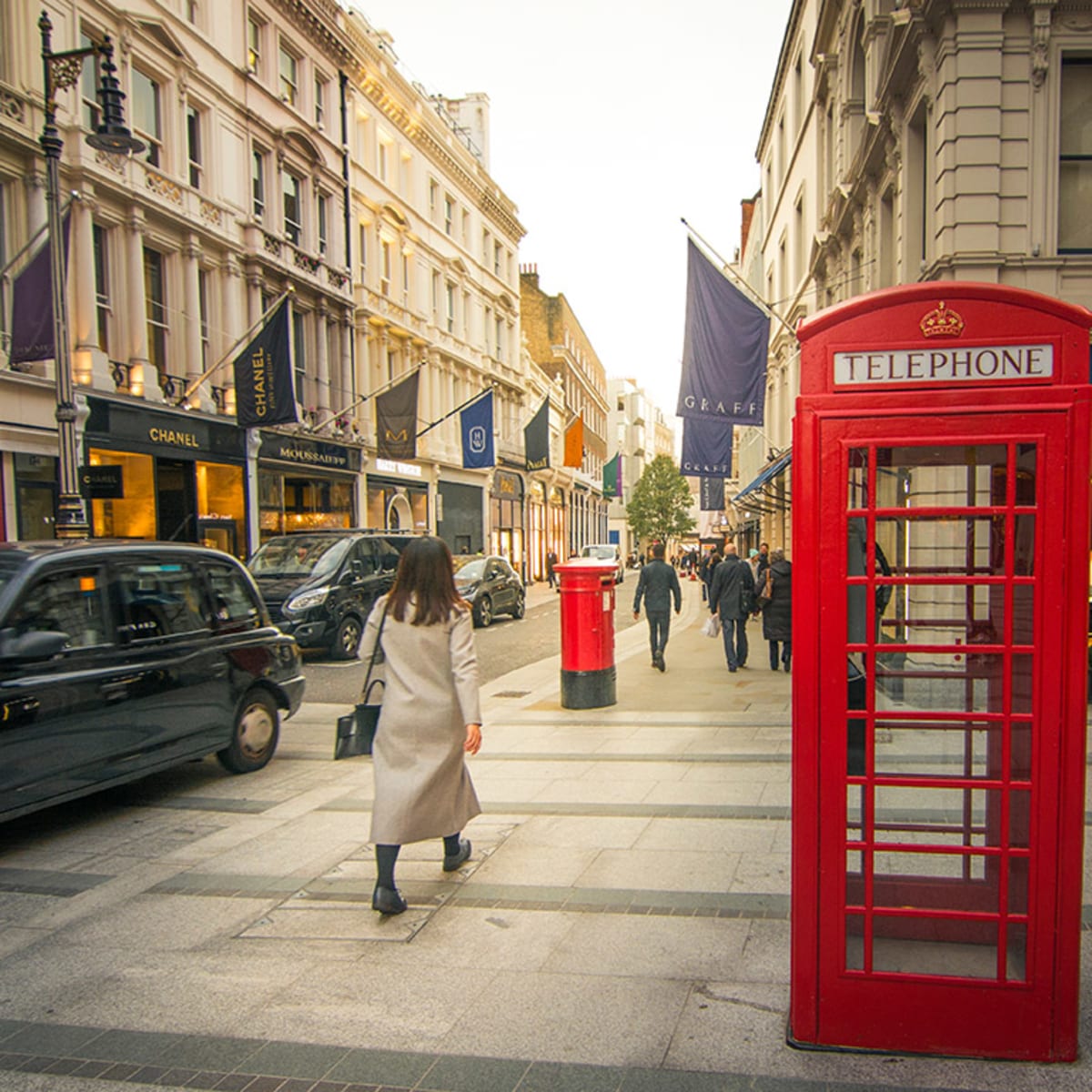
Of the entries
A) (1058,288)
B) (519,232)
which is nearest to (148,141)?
(1058,288)

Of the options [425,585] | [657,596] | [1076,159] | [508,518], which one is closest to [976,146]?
[1076,159]

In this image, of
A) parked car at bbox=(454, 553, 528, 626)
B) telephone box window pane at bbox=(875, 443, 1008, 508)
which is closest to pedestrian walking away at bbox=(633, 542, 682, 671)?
parked car at bbox=(454, 553, 528, 626)

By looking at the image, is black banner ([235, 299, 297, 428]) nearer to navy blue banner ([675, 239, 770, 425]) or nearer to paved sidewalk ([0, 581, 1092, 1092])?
navy blue banner ([675, 239, 770, 425])

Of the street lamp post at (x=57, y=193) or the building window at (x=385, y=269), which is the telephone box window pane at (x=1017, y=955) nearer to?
the street lamp post at (x=57, y=193)

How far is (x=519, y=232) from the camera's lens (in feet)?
163

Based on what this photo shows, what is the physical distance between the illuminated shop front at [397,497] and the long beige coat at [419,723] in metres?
27.8

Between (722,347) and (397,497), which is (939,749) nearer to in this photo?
(722,347)

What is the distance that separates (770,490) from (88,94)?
18.8 metres

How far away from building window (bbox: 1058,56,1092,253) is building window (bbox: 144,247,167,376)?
1806cm

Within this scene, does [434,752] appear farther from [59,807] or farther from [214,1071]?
[59,807]

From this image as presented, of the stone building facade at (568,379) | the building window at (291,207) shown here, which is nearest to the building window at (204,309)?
the building window at (291,207)

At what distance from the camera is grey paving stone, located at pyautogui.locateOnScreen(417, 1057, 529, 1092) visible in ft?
10.4

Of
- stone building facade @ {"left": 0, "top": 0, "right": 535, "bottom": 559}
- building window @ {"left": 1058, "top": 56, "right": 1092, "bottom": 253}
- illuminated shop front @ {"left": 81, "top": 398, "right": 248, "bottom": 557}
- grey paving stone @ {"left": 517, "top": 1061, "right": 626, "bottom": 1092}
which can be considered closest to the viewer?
grey paving stone @ {"left": 517, "top": 1061, "right": 626, "bottom": 1092}

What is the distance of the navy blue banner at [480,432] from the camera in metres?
29.8
